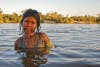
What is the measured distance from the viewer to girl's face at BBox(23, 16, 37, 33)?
6.18 meters

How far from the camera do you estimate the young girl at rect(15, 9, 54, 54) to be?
6227 millimetres

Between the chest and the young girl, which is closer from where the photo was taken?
the young girl

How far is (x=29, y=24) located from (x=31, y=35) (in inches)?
16.1

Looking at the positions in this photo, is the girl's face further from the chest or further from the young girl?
the chest

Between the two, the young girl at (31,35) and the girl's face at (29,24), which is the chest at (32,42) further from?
the girl's face at (29,24)

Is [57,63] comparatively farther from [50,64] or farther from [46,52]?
[46,52]

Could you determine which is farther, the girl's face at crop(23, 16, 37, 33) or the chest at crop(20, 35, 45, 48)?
the chest at crop(20, 35, 45, 48)

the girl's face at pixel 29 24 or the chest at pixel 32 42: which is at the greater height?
the girl's face at pixel 29 24

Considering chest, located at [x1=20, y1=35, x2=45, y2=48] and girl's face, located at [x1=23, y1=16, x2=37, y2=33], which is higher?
girl's face, located at [x1=23, y1=16, x2=37, y2=33]

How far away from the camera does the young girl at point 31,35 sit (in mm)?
6227

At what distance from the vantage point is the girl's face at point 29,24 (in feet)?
20.3

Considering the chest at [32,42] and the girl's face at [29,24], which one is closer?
the girl's face at [29,24]

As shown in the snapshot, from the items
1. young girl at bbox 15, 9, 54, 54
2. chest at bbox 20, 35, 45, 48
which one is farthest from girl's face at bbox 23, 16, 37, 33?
chest at bbox 20, 35, 45, 48

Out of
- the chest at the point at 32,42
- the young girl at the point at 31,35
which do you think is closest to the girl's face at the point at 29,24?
the young girl at the point at 31,35
